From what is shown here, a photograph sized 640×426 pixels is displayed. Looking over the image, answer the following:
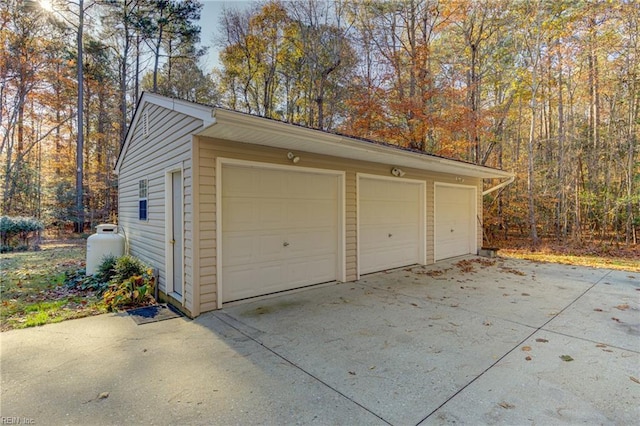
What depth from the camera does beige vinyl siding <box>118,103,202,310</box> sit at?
4.05 m

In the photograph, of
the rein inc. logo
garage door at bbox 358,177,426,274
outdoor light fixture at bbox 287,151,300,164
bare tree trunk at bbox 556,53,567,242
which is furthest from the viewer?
bare tree trunk at bbox 556,53,567,242

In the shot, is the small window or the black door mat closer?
the black door mat

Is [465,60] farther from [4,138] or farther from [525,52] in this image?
[4,138]

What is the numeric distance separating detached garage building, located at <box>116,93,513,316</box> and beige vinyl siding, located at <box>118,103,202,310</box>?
0.02 meters

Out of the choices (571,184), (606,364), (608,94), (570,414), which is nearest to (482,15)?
(608,94)

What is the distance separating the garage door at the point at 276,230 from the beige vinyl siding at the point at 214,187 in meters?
0.19

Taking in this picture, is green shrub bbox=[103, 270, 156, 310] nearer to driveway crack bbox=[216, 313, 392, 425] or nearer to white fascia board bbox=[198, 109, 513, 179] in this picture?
driveway crack bbox=[216, 313, 392, 425]

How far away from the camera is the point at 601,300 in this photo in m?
4.62

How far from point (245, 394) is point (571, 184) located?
1410 centimetres

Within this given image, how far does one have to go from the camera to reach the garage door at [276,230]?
173 inches

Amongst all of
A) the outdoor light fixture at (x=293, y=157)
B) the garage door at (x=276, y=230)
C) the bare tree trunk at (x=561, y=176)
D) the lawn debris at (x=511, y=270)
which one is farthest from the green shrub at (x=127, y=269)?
the bare tree trunk at (x=561, y=176)

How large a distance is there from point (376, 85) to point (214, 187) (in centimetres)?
938

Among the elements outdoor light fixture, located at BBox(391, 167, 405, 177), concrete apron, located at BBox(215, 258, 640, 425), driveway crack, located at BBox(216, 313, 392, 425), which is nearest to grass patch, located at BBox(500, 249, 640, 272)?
concrete apron, located at BBox(215, 258, 640, 425)

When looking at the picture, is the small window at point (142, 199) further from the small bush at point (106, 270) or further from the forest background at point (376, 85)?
the forest background at point (376, 85)
